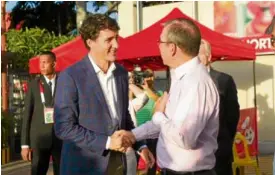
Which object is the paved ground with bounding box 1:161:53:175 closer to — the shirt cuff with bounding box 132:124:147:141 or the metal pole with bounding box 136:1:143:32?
the metal pole with bounding box 136:1:143:32

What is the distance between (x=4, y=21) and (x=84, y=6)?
92.7 inches

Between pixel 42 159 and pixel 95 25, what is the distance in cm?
261

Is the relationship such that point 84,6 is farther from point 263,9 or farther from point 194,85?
point 194,85

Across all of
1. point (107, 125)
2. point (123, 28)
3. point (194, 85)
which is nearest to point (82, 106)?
point (107, 125)

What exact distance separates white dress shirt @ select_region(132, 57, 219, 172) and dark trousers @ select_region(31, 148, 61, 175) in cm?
255

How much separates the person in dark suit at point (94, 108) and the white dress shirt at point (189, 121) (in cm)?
27

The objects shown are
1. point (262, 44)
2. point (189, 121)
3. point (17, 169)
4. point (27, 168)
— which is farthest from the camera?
point (262, 44)

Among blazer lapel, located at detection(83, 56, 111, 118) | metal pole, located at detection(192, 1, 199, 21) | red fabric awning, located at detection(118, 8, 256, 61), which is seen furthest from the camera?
metal pole, located at detection(192, 1, 199, 21)

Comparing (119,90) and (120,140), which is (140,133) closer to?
(120,140)

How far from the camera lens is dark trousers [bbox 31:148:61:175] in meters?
5.46

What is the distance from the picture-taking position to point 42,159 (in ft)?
18.1

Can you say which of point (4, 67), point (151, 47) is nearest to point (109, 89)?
point (151, 47)

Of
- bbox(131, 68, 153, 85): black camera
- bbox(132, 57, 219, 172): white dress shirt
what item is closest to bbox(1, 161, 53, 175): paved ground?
bbox(131, 68, 153, 85): black camera

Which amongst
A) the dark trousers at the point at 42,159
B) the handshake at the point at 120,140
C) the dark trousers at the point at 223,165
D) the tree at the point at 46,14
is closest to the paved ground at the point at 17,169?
the dark trousers at the point at 42,159
